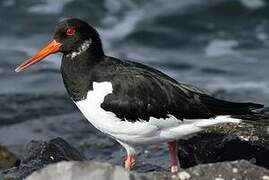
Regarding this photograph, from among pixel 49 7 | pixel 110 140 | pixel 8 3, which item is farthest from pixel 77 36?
pixel 8 3

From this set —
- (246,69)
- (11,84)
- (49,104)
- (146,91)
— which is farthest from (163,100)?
(246,69)

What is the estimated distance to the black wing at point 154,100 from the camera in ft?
22.0

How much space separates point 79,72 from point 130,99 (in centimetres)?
53

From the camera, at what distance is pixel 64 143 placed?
25.7 feet

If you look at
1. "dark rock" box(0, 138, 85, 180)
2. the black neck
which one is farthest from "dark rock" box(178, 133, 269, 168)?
the black neck

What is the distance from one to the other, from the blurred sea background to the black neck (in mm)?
2354

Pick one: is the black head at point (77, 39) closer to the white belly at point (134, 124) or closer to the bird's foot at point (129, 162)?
the white belly at point (134, 124)

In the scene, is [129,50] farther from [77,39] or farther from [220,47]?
[77,39]

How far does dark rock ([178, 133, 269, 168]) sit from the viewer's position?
7258mm

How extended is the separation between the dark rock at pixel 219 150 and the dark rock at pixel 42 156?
3.71 ft

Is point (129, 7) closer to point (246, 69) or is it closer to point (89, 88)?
point (246, 69)

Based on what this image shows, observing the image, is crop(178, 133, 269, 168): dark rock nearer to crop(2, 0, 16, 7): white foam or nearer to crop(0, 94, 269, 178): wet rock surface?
crop(0, 94, 269, 178): wet rock surface

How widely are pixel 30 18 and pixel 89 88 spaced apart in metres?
10.0

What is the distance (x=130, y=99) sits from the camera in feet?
22.0
